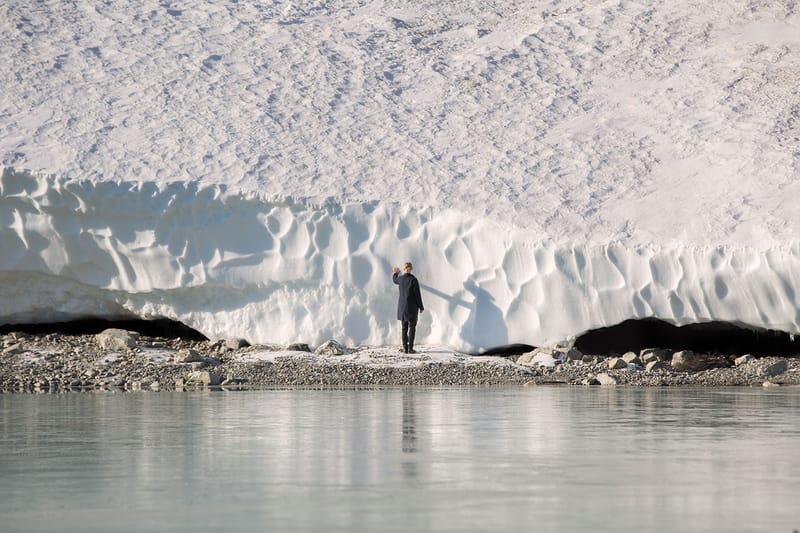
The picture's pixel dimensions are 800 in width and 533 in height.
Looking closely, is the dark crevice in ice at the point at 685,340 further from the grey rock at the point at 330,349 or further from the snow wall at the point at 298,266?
the grey rock at the point at 330,349

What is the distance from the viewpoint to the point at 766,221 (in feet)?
42.2

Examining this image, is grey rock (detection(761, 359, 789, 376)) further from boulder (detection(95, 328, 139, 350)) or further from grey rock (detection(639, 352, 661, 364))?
boulder (detection(95, 328, 139, 350))

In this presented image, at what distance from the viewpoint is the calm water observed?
3.22 m

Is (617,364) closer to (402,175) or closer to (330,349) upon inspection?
(330,349)

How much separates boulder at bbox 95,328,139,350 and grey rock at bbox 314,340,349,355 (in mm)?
2117

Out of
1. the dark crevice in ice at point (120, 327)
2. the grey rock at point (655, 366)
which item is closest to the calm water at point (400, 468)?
the grey rock at point (655, 366)

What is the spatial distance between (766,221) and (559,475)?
962 centimetres

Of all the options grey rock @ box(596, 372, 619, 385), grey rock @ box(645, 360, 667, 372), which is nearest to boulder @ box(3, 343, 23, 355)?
grey rock @ box(596, 372, 619, 385)

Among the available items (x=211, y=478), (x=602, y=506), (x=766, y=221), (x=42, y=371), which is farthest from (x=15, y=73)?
(x=602, y=506)

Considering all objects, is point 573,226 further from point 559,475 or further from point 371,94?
point 559,475

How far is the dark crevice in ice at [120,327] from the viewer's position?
14219 millimetres

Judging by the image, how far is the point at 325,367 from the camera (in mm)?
11695

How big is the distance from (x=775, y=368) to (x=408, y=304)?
3.97 metres

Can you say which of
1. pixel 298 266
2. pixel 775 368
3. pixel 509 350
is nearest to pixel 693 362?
pixel 775 368
